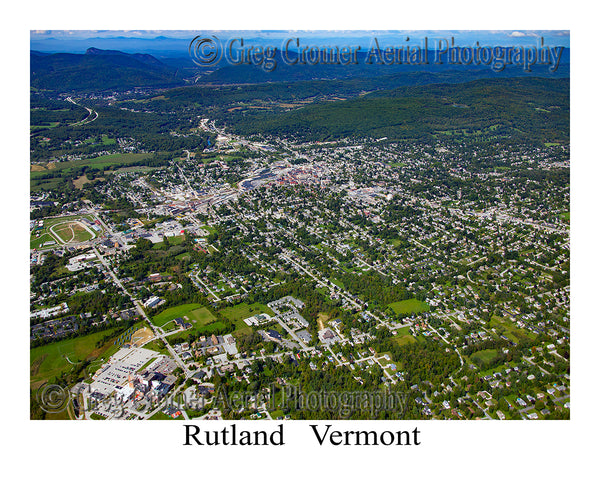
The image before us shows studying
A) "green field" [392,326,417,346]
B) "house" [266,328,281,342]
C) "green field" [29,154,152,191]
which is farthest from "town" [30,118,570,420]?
"green field" [29,154,152,191]

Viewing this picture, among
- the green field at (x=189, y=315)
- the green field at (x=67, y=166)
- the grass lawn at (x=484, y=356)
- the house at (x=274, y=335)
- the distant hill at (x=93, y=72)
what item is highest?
the distant hill at (x=93, y=72)

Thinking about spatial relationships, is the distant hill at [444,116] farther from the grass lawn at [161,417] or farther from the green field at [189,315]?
the grass lawn at [161,417]

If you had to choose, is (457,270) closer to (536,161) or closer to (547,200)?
(547,200)

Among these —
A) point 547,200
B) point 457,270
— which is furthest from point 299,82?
point 457,270

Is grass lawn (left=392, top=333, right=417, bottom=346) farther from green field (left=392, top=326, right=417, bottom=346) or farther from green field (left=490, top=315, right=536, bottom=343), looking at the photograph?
green field (left=490, top=315, right=536, bottom=343)

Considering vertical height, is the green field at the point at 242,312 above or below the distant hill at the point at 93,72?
below

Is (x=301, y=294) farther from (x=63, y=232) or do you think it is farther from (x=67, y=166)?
(x=67, y=166)

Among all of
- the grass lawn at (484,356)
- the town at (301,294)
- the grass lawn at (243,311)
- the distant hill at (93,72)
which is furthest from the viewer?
the distant hill at (93,72)

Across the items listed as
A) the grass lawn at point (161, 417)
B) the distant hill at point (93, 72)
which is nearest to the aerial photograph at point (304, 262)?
the grass lawn at point (161, 417)
